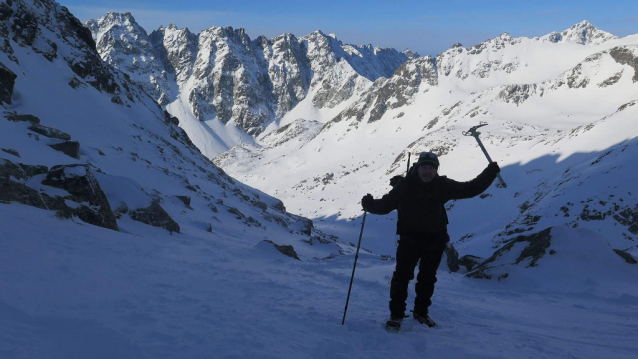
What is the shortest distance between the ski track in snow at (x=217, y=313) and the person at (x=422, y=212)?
68 cm

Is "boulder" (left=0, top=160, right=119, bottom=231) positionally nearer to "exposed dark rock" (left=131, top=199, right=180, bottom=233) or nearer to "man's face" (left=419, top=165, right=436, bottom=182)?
"exposed dark rock" (left=131, top=199, right=180, bottom=233)

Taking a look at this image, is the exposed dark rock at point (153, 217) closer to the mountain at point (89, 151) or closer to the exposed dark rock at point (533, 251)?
the mountain at point (89, 151)

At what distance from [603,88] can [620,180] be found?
108m

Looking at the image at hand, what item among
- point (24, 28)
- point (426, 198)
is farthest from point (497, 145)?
point (426, 198)

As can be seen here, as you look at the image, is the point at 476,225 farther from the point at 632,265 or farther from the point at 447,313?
the point at 447,313

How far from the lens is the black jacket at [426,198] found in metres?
5.38

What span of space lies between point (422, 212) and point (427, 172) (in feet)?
1.89

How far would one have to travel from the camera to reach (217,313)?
200 inches

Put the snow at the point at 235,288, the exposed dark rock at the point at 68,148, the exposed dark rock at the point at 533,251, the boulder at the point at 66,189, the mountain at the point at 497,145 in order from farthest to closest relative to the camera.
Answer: the mountain at the point at 497,145 < the exposed dark rock at the point at 68,148 < the exposed dark rock at the point at 533,251 < the boulder at the point at 66,189 < the snow at the point at 235,288

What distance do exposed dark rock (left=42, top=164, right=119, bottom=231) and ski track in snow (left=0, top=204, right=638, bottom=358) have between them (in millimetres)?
1416

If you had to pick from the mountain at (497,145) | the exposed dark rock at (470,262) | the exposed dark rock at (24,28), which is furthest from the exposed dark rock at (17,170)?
the exposed dark rock at (24,28)

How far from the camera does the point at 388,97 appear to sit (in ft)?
589

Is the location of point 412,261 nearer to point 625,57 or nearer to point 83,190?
point 83,190

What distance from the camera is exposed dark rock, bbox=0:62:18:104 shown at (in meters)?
22.7
